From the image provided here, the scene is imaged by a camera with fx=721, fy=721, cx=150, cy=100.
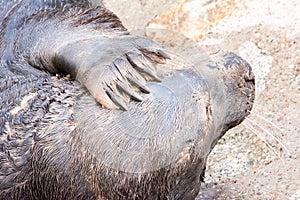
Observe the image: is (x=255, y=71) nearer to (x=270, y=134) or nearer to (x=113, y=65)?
(x=270, y=134)

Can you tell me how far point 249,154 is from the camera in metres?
3.54

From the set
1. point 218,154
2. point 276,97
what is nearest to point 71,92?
point 218,154

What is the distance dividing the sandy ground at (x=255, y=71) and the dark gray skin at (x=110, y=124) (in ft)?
2.60

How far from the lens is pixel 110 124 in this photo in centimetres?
224

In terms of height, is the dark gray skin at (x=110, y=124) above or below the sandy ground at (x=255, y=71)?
above

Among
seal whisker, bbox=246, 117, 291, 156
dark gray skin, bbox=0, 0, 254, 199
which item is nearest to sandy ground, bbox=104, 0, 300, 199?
seal whisker, bbox=246, 117, 291, 156

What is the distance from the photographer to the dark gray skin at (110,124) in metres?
2.23

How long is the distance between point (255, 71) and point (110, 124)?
1.82 metres

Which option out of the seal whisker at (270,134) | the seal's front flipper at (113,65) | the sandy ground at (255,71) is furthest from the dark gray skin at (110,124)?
the seal whisker at (270,134)

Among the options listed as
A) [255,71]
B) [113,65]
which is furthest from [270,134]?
[113,65]

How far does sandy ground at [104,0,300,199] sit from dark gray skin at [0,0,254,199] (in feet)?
2.60

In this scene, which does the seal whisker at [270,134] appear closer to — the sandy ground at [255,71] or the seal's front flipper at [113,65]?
the sandy ground at [255,71]

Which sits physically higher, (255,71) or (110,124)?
(110,124)

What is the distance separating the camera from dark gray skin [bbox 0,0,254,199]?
2232 mm
